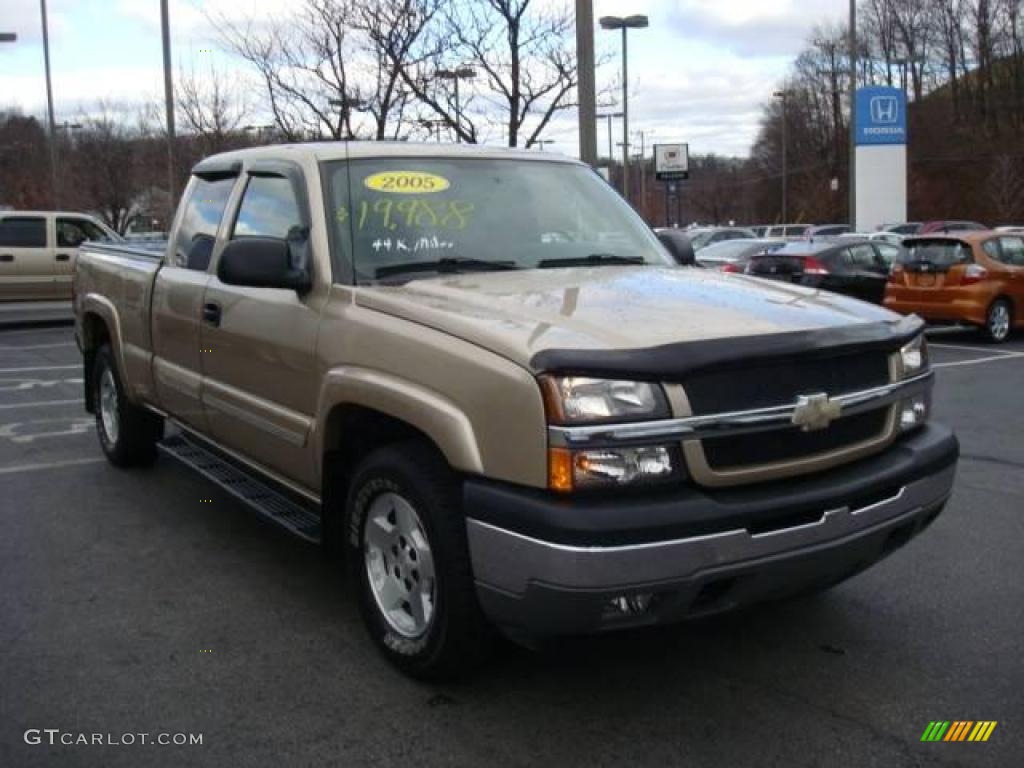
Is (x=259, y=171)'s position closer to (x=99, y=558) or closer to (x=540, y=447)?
(x=99, y=558)

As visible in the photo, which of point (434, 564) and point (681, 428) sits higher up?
point (681, 428)

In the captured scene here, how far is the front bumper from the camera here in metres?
2.86

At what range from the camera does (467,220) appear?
4.37 metres

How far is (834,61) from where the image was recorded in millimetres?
82562

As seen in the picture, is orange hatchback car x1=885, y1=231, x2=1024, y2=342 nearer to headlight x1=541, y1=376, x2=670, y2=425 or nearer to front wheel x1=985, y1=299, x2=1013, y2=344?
front wheel x1=985, y1=299, x2=1013, y2=344

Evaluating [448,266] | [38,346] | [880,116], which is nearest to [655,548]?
[448,266]

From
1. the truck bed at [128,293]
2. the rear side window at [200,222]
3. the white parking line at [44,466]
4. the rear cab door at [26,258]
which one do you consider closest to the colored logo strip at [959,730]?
the rear side window at [200,222]

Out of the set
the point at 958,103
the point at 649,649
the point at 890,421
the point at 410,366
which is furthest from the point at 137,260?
the point at 958,103

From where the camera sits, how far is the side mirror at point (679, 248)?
201 inches

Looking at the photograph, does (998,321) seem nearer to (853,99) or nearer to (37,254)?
(37,254)

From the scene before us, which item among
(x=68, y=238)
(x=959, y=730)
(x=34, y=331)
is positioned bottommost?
(x=959, y=730)

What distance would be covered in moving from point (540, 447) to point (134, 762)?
156 cm

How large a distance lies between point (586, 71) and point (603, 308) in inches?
331

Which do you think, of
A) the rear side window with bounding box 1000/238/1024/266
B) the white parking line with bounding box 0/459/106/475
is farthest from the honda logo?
the white parking line with bounding box 0/459/106/475
